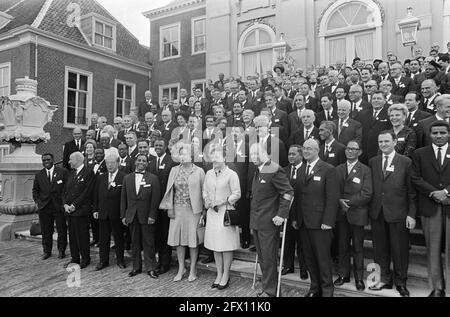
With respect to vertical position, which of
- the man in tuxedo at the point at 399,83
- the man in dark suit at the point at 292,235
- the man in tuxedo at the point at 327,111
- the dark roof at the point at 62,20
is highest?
the dark roof at the point at 62,20

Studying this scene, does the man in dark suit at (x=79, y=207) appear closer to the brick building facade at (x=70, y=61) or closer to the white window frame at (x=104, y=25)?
the brick building facade at (x=70, y=61)

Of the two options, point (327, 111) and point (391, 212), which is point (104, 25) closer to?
point (327, 111)

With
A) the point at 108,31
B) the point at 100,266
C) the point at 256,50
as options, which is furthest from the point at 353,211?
the point at 108,31

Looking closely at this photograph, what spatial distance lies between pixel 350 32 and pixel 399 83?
23.0 ft

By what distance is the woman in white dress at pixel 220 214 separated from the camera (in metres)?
4.95

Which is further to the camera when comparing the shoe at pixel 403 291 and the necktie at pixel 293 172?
the necktie at pixel 293 172

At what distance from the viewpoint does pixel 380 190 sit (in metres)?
4.41

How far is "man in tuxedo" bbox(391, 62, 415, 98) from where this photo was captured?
7527mm

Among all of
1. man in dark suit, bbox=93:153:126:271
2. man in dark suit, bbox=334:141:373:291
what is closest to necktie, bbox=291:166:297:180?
man in dark suit, bbox=334:141:373:291

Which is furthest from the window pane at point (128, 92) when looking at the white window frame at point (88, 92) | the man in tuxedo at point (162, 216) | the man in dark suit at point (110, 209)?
Result: the man in tuxedo at point (162, 216)

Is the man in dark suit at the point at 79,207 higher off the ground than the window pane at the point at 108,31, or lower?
lower

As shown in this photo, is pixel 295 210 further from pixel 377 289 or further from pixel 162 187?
pixel 162 187

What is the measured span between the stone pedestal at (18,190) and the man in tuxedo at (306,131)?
6.42m

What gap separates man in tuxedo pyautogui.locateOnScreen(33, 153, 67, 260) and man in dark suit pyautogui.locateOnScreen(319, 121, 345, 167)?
16.0 feet
